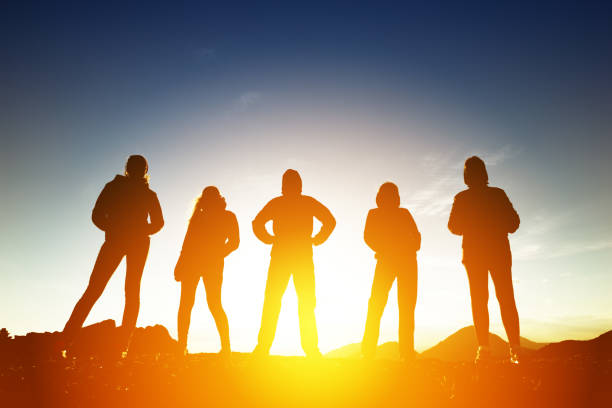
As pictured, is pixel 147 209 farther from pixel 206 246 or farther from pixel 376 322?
pixel 376 322

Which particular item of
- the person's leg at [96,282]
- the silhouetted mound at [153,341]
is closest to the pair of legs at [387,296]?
the person's leg at [96,282]

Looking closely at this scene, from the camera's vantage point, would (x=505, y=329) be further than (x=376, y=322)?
No

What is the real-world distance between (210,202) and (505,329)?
20.3 feet

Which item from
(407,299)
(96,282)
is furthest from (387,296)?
(96,282)

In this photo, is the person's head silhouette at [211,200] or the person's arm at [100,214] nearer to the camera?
the person's arm at [100,214]

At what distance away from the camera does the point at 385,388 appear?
15.2 ft

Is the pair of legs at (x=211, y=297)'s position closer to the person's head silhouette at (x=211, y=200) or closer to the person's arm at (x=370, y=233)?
the person's head silhouette at (x=211, y=200)

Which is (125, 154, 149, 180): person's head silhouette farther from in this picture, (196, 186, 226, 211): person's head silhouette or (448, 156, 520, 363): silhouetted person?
(448, 156, 520, 363): silhouetted person

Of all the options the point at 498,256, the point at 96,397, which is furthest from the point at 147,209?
the point at 498,256

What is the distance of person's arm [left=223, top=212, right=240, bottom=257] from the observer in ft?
26.6

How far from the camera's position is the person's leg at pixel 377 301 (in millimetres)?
7391

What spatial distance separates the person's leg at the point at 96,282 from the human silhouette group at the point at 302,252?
0.6 inches

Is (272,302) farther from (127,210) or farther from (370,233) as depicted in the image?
(127,210)

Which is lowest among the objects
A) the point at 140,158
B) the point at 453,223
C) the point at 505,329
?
the point at 505,329
